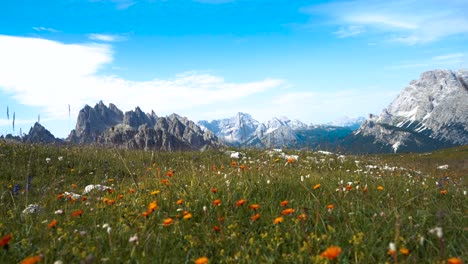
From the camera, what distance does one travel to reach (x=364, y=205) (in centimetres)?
573

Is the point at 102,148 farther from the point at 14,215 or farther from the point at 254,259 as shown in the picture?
the point at 254,259

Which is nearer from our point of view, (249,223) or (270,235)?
(270,235)

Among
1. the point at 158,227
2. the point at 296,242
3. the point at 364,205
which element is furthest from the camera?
the point at 364,205

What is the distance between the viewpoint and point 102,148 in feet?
60.7

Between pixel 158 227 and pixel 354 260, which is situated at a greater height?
pixel 158 227

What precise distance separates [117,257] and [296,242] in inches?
82.4

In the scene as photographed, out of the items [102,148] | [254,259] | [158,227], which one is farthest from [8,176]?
[254,259]

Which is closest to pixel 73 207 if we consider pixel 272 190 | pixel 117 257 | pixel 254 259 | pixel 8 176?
pixel 117 257

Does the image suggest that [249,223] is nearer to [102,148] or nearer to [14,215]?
[14,215]

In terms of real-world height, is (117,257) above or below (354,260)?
above

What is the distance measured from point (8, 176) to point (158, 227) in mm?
9593

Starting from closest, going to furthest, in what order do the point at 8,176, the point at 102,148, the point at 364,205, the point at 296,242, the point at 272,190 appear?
the point at 296,242 < the point at 364,205 < the point at 272,190 < the point at 8,176 < the point at 102,148

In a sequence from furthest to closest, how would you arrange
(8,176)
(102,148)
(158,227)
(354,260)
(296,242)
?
(102,148)
(8,176)
(158,227)
(296,242)
(354,260)

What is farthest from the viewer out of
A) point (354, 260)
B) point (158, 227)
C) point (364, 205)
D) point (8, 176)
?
point (8, 176)
